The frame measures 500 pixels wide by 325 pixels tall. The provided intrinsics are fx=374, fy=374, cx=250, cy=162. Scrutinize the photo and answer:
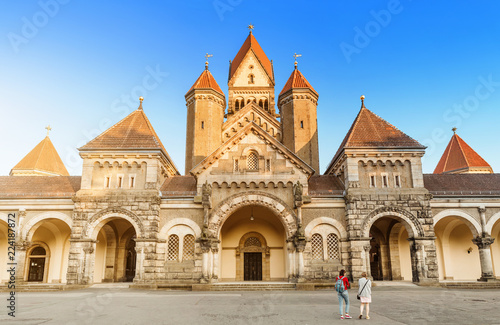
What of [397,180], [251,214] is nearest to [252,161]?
[251,214]

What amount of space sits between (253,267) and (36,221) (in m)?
15.2

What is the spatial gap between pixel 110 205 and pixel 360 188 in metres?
16.3

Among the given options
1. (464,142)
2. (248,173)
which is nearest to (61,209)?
(248,173)

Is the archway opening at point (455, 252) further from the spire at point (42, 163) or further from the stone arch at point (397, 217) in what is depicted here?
the spire at point (42, 163)

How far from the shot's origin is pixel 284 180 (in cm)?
2453

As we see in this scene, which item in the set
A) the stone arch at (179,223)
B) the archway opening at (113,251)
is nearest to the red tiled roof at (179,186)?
the stone arch at (179,223)

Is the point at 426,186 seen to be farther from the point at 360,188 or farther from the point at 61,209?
the point at 61,209

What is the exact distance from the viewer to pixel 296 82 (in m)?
36.6

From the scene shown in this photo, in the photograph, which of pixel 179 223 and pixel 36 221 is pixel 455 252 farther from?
pixel 36 221

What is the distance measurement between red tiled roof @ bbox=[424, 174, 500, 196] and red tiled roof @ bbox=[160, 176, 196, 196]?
16517 mm

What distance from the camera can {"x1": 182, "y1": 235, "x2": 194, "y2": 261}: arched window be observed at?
24031mm

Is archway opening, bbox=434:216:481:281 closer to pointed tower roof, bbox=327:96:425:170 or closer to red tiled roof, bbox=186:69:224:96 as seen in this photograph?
pointed tower roof, bbox=327:96:425:170

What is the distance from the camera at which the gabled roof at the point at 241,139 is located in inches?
976

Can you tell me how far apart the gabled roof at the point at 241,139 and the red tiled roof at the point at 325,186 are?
140 centimetres
